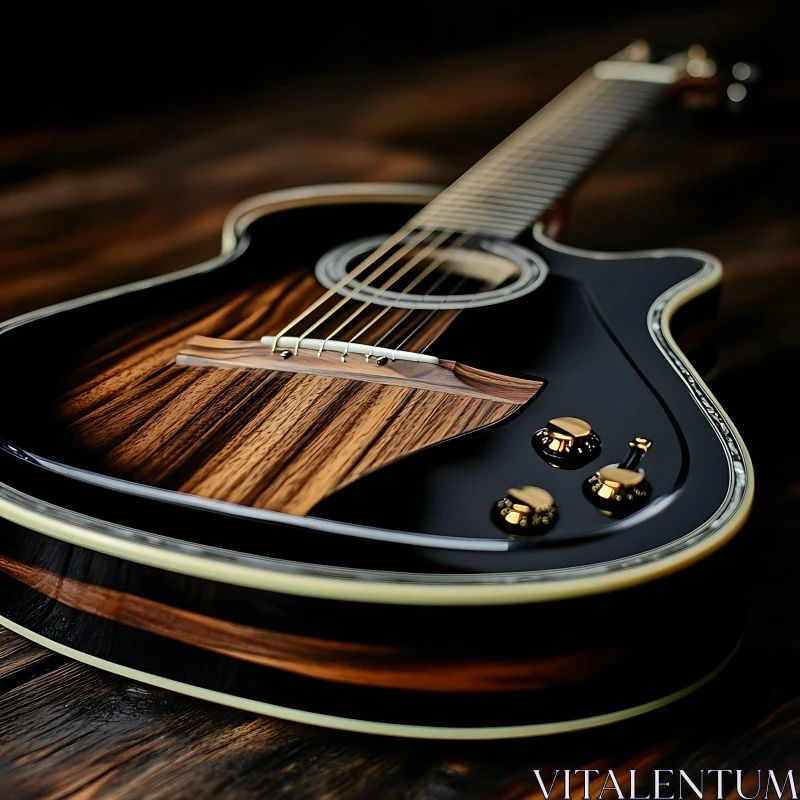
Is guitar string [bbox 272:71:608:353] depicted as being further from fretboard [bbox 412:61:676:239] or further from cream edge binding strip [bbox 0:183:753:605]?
cream edge binding strip [bbox 0:183:753:605]

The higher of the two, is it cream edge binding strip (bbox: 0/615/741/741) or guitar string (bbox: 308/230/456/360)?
guitar string (bbox: 308/230/456/360)

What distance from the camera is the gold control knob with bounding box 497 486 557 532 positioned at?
490 millimetres

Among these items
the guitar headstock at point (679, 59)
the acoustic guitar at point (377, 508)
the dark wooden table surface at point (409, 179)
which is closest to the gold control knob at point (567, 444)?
the acoustic guitar at point (377, 508)

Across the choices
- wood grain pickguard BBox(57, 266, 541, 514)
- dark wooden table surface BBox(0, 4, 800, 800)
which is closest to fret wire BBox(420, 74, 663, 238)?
dark wooden table surface BBox(0, 4, 800, 800)

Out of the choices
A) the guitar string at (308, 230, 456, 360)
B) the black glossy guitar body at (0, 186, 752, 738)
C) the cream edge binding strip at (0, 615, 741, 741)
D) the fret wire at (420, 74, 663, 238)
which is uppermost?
the fret wire at (420, 74, 663, 238)

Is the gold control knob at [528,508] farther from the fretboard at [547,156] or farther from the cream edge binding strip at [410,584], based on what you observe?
the fretboard at [547,156]

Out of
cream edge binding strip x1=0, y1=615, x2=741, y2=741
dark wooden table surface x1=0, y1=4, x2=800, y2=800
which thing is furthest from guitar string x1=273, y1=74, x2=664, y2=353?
cream edge binding strip x1=0, y1=615, x2=741, y2=741

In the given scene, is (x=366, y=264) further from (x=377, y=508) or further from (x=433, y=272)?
(x=377, y=508)

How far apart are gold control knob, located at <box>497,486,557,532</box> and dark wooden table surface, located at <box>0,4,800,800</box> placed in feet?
0.28

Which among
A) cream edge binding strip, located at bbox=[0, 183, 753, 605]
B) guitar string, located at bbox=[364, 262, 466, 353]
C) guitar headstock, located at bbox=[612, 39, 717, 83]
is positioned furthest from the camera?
guitar headstock, located at bbox=[612, 39, 717, 83]

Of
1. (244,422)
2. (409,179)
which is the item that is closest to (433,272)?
(244,422)

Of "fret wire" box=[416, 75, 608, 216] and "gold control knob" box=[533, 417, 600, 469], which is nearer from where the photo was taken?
"gold control knob" box=[533, 417, 600, 469]

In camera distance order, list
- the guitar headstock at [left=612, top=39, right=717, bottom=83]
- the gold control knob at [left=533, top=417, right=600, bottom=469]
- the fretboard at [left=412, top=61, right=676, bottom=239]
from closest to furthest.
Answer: the gold control knob at [left=533, top=417, right=600, bottom=469]
the fretboard at [left=412, top=61, right=676, bottom=239]
the guitar headstock at [left=612, top=39, right=717, bottom=83]

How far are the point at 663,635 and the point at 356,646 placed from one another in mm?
157
